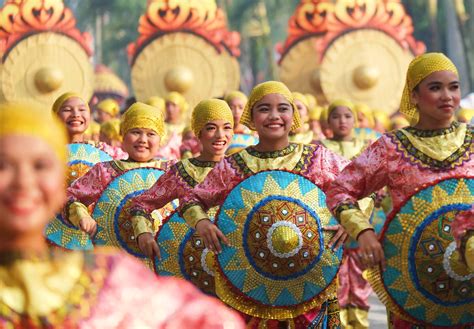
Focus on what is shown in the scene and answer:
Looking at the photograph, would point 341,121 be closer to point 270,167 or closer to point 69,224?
point 69,224

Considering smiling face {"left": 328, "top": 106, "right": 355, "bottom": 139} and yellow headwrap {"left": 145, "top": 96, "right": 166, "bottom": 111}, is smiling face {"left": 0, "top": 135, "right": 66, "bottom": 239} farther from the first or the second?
yellow headwrap {"left": 145, "top": 96, "right": 166, "bottom": 111}

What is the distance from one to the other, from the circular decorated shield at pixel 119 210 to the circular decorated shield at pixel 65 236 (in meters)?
0.45

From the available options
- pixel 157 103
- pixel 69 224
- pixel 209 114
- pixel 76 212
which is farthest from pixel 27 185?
pixel 157 103

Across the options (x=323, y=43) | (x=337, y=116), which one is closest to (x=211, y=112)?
(x=337, y=116)

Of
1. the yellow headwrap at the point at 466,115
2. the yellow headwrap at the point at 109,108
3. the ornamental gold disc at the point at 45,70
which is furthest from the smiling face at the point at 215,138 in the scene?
the ornamental gold disc at the point at 45,70

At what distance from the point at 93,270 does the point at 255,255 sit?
258cm

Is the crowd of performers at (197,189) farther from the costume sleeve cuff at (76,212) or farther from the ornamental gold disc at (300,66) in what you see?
the ornamental gold disc at (300,66)

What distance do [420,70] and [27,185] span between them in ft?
9.25

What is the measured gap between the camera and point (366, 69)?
784 inches

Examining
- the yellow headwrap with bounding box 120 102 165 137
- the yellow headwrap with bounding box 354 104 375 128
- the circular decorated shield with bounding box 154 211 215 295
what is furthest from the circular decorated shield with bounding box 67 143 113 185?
the yellow headwrap with bounding box 354 104 375 128

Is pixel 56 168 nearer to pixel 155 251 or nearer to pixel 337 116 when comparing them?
pixel 155 251

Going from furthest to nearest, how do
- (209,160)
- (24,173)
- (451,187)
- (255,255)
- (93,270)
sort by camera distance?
(209,160)
(255,255)
(451,187)
(93,270)
(24,173)

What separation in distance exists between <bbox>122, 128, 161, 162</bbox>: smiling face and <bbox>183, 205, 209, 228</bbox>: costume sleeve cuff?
1870 mm

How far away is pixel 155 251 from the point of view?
5.67 metres
